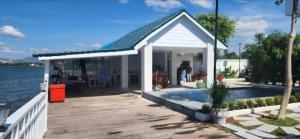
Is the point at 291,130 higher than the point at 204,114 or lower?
lower

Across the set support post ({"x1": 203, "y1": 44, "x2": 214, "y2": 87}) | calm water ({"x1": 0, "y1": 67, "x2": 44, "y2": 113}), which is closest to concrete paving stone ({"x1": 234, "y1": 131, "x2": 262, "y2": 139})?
calm water ({"x1": 0, "y1": 67, "x2": 44, "y2": 113})

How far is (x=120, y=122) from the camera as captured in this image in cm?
966

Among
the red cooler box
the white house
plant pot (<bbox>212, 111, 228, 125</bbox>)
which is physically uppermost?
the white house

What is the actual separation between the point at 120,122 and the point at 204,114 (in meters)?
3.02

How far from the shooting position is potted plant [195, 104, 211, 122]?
9.75m

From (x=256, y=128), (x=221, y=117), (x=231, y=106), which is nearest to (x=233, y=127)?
(x=221, y=117)

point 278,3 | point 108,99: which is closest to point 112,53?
point 108,99

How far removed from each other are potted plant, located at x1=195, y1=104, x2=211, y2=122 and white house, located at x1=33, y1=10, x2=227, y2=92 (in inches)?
243

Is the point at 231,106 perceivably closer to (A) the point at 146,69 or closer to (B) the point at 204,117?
(B) the point at 204,117

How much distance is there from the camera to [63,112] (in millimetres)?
11422

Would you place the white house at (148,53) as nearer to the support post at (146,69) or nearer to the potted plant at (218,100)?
the support post at (146,69)

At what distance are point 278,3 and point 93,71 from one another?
1726 cm

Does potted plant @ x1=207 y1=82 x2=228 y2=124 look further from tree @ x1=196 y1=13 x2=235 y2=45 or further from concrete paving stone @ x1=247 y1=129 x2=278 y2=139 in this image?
tree @ x1=196 y1=13 x2=235 y2=45

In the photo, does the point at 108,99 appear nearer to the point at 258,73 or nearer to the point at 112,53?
the point at 112,53
